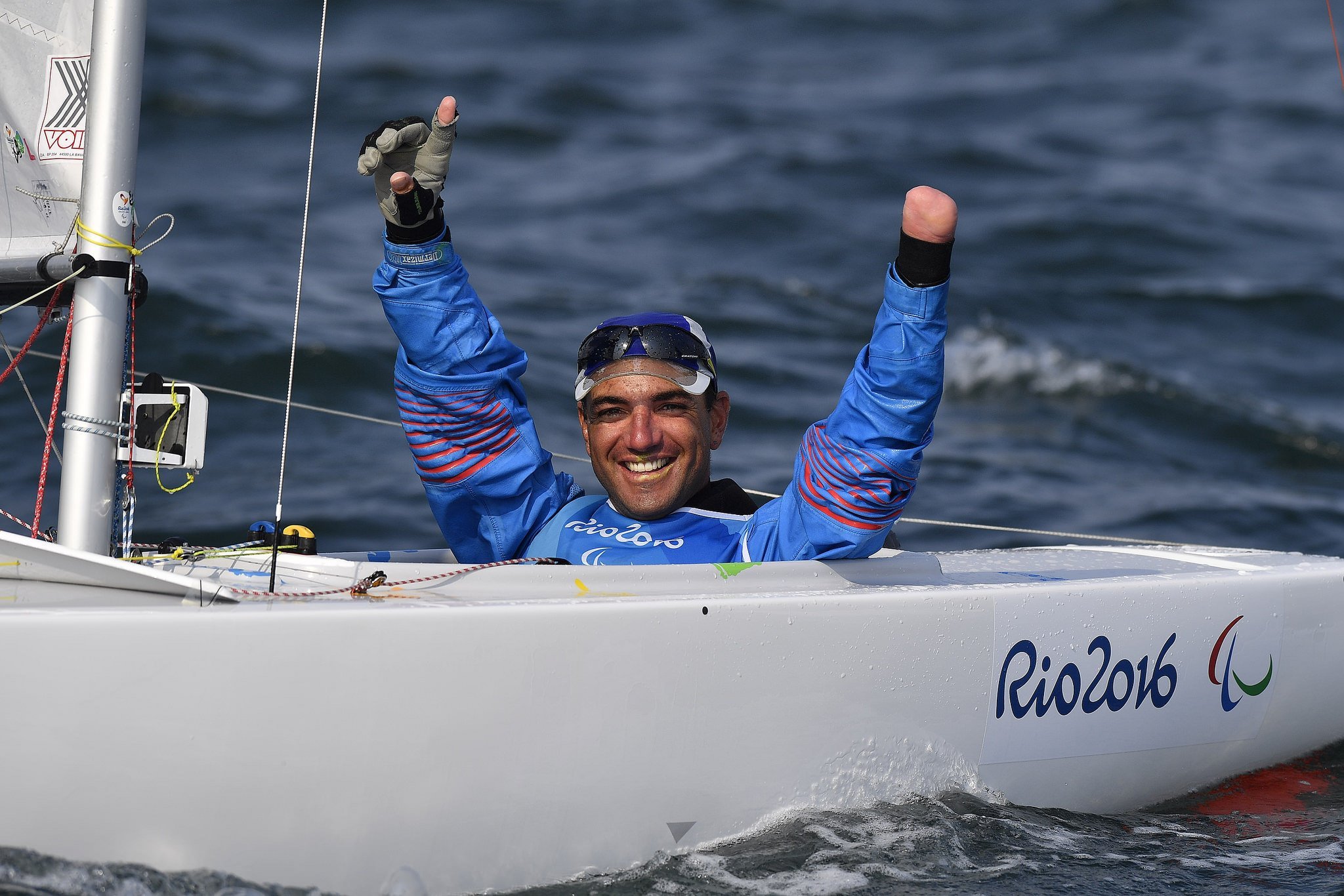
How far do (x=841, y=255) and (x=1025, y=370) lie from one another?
2.63 meters

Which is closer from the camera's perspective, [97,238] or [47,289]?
[97,238]

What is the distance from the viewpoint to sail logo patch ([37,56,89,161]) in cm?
257

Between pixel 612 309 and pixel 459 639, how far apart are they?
7087 mm

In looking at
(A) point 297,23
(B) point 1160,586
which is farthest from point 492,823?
(A) point 297,23

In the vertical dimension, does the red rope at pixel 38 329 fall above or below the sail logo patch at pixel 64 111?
below

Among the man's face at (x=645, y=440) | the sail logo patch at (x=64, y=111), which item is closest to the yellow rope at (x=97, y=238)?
the sail logo patch at (x=64, y=111)

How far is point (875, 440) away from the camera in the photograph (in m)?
2.51

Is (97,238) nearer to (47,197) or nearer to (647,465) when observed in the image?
(47,197)

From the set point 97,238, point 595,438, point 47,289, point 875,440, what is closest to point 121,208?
point 97,238

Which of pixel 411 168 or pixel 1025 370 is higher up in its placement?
pixel 1025 370

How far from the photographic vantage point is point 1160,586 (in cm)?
299

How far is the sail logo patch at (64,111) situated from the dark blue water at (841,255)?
1.34 m

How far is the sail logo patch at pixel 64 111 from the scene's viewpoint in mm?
2566

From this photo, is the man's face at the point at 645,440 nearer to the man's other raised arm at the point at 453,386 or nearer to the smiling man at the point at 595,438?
the smiling man at the point at 595,438
